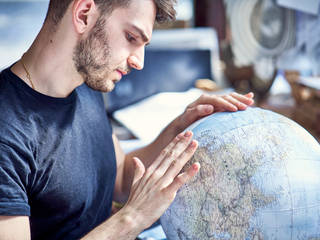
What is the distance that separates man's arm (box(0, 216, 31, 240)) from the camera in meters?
0.77

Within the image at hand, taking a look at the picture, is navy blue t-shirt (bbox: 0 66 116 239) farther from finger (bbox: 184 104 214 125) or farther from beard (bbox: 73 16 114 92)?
finger (bbox: 184 104 214 125)

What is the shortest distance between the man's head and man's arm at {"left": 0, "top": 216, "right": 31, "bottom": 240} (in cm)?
39

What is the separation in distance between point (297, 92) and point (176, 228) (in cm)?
154

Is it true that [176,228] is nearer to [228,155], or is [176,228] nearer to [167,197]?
[167,197]

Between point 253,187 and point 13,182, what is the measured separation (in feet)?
1.63

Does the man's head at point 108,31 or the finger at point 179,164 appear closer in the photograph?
the finger at point 179,164

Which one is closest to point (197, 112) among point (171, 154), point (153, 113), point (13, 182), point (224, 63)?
point (171, 154)

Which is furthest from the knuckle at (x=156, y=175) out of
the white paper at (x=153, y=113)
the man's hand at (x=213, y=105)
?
the white paper at (x=153, y=113)

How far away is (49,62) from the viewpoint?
38.0 inches

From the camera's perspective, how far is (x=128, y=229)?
0.80 meters

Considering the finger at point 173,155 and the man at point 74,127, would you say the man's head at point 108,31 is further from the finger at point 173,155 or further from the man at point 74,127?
the finger at point 173,155

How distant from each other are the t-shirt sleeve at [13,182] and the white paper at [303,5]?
1693mm

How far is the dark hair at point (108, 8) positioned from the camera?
3.07ft

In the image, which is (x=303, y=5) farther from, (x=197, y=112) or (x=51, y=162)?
(x=51, y=162)
